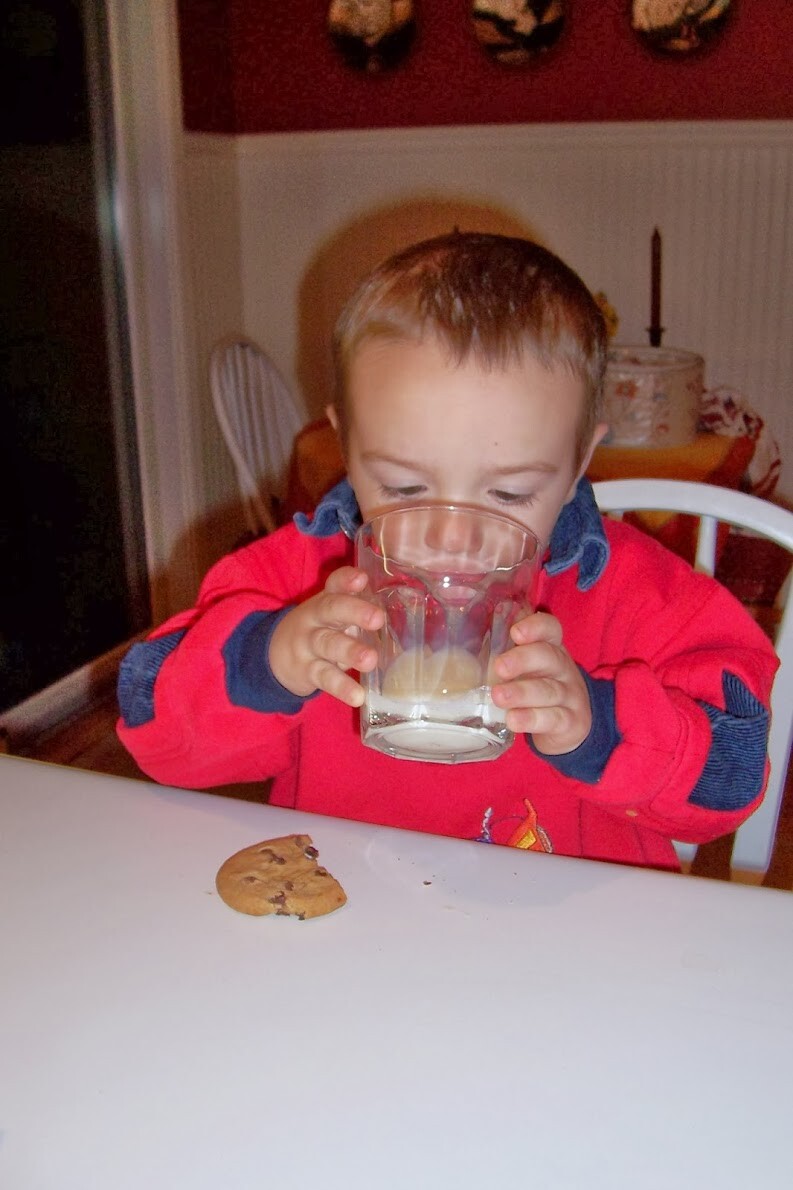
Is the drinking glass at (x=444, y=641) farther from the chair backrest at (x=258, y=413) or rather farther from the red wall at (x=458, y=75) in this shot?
the red wall at (x=458, y=75)

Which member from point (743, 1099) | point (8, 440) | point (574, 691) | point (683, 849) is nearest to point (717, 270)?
point (8, 440)

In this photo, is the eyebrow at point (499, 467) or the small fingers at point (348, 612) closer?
the small fingers at point (348, 612)

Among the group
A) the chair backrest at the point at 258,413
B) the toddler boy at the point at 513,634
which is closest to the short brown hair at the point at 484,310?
the toddler boy at the point at 513,634

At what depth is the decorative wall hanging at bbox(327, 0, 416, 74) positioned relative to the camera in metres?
3.30

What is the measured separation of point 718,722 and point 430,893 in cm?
28

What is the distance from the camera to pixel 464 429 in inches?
34.0

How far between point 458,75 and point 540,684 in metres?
3.15

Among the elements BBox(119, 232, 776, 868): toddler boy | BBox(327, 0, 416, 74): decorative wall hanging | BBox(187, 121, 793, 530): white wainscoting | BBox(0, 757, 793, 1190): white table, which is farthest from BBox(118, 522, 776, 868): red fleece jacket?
BBox(327, 0, 416, 74): decorative wall hanging

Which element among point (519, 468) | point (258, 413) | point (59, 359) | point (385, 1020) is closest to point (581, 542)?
point (519, 468)

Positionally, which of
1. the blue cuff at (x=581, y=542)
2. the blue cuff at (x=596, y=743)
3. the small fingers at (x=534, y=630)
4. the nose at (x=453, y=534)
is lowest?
the blue cuff at (x=596, y=743)

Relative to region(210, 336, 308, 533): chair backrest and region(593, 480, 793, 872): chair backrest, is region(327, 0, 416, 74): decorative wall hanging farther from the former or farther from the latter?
region(593, 480, 793, 872): chair backrest

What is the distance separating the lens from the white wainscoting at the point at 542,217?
127 inches

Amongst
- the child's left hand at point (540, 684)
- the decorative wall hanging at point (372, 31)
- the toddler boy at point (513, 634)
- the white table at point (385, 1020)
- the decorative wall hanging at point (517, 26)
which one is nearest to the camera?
the white table at point (385, 1020)

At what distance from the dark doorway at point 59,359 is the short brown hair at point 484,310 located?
2124 mm
